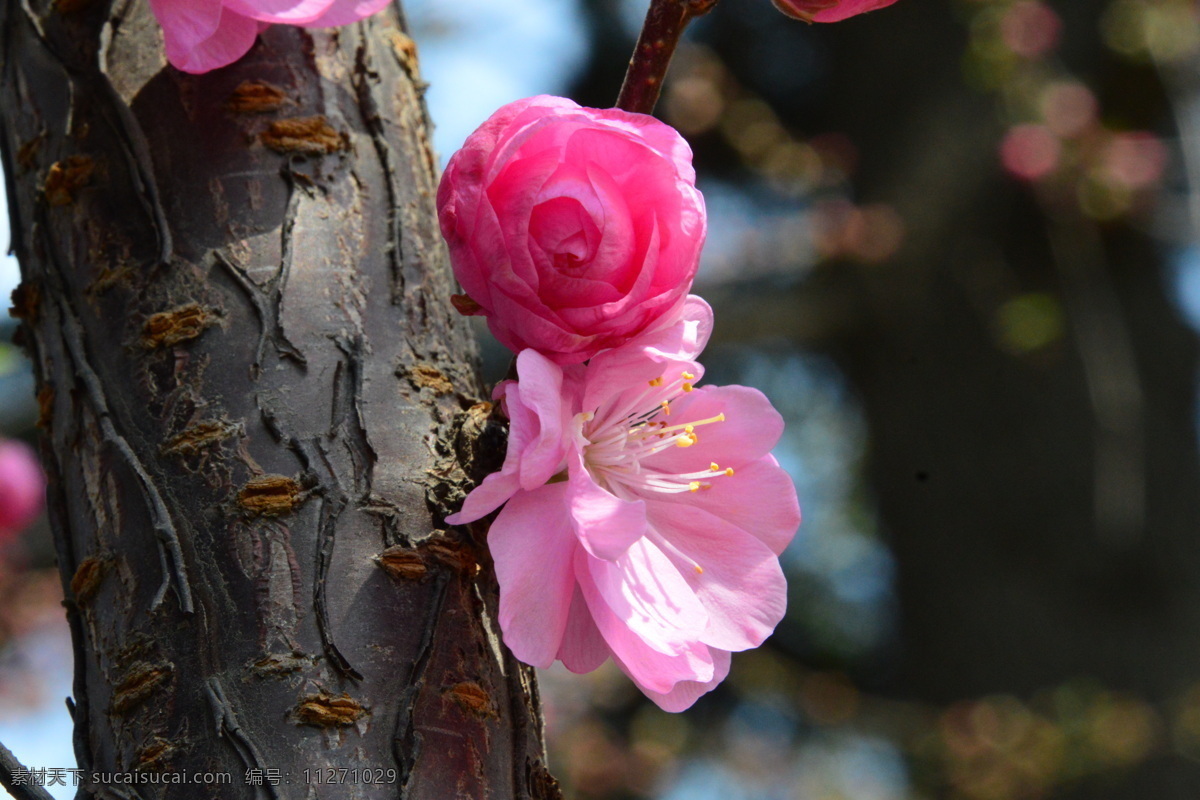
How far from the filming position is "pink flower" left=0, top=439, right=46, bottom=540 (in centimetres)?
195

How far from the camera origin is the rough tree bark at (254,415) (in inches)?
20.7

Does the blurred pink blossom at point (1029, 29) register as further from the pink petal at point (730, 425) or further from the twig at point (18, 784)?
the twig at point (18, 784)

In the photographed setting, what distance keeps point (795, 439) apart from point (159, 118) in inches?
138

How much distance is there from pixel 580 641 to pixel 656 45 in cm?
35

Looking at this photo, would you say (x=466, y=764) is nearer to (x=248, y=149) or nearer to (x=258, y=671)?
(x=258, y=671)

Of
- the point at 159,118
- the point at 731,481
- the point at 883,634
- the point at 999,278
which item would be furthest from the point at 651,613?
the point at 883,634

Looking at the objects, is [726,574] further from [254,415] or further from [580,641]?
[254,415]

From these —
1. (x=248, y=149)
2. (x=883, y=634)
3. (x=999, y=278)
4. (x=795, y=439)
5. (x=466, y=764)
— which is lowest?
(x=883, y=634)

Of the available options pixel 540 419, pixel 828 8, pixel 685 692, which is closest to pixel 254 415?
pixel 540 419

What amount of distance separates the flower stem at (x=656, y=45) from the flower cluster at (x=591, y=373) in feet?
0.20

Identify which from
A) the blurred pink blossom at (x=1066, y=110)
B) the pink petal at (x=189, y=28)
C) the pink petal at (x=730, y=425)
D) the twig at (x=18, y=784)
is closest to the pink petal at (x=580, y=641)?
the pink petal at (x=730, y=425)

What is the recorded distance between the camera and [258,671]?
1.70ft

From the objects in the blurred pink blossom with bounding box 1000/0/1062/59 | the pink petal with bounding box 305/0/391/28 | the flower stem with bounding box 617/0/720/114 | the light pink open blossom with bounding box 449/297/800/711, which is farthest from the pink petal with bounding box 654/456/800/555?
the blurred pink blossom with bounding box 1000/0/1062/59

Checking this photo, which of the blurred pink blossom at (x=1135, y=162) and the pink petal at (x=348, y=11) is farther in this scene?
the blurred pink blossom at (x=1135, y=162)
